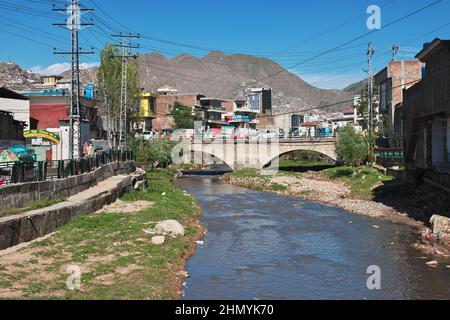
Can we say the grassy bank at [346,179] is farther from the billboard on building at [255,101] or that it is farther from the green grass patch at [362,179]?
the billboard on building at [255,101]

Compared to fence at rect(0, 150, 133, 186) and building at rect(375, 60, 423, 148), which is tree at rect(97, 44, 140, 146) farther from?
building at rect(375, 60, 423, 148)

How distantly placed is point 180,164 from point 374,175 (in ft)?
136

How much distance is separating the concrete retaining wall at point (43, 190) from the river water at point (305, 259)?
24.9 ft

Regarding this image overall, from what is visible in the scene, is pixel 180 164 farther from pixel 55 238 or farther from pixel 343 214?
pixel 55 238

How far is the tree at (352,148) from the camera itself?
64312mm

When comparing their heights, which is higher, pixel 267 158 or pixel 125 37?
pixel 125 37

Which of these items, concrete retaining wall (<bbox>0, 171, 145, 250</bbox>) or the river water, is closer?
concrete retaining wall (<bbox>0, 171, 145, 250</bbox>)

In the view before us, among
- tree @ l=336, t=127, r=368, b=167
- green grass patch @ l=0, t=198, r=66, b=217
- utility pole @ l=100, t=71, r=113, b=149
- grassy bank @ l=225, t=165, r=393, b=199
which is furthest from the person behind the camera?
tree @ l=336, t=127, r=368, b=167

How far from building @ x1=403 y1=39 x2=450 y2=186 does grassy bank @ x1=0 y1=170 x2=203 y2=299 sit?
50.9 feet

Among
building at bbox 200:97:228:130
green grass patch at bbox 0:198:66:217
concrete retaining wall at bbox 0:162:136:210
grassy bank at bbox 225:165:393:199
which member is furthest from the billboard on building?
green grass patch at bbox 0:198:66:217

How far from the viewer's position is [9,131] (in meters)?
41.4

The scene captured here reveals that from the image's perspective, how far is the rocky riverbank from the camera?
31078mm

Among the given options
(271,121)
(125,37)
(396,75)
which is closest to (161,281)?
(125,37)

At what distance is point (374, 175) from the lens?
50.5 meters
